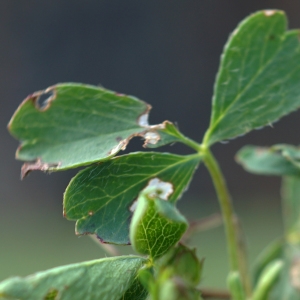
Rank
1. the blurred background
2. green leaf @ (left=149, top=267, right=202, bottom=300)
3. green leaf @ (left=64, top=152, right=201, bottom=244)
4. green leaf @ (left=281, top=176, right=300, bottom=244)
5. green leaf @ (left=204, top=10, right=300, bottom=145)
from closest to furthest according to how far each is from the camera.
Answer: green leaf @ (left=149, top=267, right=202, bottom=300), green leaf @ (left=64, top=152, right=201, bottom=244), green leaf @ (left=204, top=10, right=300, bottom=145), green leaf @ (left=281, top=176, right=300, bottom=244), the blurred background

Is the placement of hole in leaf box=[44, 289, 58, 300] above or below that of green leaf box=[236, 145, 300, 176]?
above

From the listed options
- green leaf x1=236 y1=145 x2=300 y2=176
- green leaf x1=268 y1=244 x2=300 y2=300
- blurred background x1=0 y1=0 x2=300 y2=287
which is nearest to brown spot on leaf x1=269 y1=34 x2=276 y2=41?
green leaf x1=236 y1=145 x2=300 y2=176

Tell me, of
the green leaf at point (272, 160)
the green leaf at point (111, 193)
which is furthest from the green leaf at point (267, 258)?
the green leaf at point (111, 193)

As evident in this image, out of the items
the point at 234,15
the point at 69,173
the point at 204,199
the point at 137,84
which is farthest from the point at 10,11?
the point at 204,199

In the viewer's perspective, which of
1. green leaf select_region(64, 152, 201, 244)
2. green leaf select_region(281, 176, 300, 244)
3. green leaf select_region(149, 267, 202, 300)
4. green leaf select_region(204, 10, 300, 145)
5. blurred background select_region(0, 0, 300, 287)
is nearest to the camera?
green leaf select_region(149, 267, 202, 300)

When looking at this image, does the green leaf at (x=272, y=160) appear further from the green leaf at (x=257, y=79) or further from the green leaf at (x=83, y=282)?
the green leaf at (x=83, y=282)

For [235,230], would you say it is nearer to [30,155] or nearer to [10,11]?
[30,155]

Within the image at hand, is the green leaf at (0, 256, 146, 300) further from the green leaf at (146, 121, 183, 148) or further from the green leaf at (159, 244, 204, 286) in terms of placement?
the green leaf at (146, 121, 183, 148)
